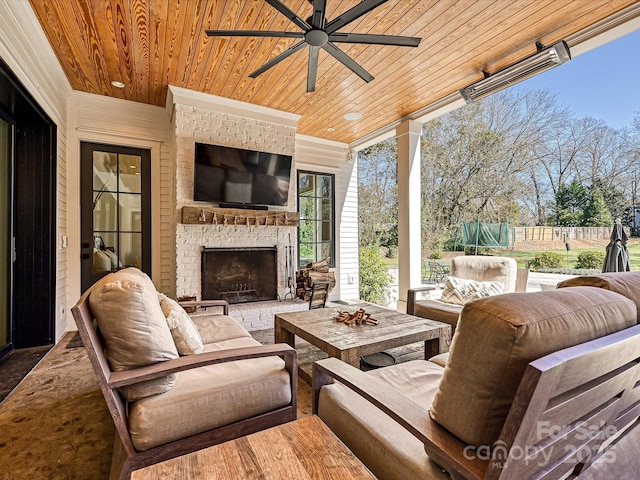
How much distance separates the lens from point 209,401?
1349 mm

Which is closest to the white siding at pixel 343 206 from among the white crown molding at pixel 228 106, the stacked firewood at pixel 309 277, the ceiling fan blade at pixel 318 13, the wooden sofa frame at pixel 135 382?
the stacked firewood at pixel 309 277

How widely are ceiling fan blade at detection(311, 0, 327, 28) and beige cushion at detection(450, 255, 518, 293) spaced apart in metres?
2.86

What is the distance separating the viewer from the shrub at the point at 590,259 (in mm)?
4883

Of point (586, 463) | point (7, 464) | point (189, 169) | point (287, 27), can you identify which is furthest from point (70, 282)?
point (586, 463)

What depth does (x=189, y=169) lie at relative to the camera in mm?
3795

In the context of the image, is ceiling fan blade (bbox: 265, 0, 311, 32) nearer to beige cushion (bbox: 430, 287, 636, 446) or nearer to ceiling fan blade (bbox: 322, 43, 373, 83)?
ceiling fan blade (bbox: 322, 43, 373, 83)

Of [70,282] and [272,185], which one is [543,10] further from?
[70,282]

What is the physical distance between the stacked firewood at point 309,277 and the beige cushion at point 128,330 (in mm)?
3170

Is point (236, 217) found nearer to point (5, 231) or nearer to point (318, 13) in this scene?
point (5, 231)

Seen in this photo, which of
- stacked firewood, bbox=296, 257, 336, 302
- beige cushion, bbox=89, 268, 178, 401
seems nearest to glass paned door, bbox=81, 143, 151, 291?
stacked firewood, bbox=296, 257, 336, 302

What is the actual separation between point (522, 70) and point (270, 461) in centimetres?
366

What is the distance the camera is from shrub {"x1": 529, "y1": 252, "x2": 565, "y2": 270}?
18.1 ft

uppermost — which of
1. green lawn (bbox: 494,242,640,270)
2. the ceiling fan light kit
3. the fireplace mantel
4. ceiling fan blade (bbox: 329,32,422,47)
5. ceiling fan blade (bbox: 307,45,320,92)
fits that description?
the ceiling fan light kit

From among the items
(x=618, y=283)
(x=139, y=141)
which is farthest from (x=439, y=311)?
(x=139, y=141)
